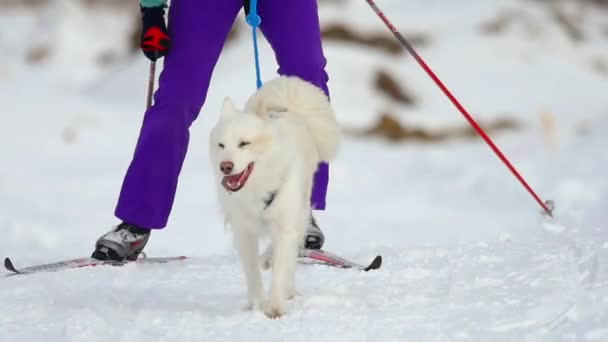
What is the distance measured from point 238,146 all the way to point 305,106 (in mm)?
543

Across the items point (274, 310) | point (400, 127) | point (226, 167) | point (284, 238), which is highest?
point (226, 167)

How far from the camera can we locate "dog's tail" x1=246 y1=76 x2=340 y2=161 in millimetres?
3352

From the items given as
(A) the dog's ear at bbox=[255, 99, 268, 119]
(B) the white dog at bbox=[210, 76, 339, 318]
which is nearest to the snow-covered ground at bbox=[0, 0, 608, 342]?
(B) the white dog at bbox=[210, 76, 339, 318]

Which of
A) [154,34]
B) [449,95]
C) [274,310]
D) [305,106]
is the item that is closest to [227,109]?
[305,106]

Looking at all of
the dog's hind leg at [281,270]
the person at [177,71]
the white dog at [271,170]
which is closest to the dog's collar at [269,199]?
the white dog at [271,170]

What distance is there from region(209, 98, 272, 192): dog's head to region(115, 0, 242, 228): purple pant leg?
A: 76 centimetres

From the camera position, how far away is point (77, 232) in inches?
298

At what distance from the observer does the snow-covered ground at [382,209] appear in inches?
117

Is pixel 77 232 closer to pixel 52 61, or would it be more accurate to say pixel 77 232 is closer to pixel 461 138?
pixel 461 138

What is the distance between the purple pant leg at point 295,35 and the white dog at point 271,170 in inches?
17.8

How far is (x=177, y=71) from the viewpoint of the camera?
3762 millimetres

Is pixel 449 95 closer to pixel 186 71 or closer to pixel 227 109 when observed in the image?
pixel 186 71

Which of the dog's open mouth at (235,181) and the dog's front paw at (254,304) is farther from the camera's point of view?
the dog's front paw at (254,304)

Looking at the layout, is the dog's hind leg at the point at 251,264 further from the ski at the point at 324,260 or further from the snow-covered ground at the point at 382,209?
the ski at the point at 324,260
